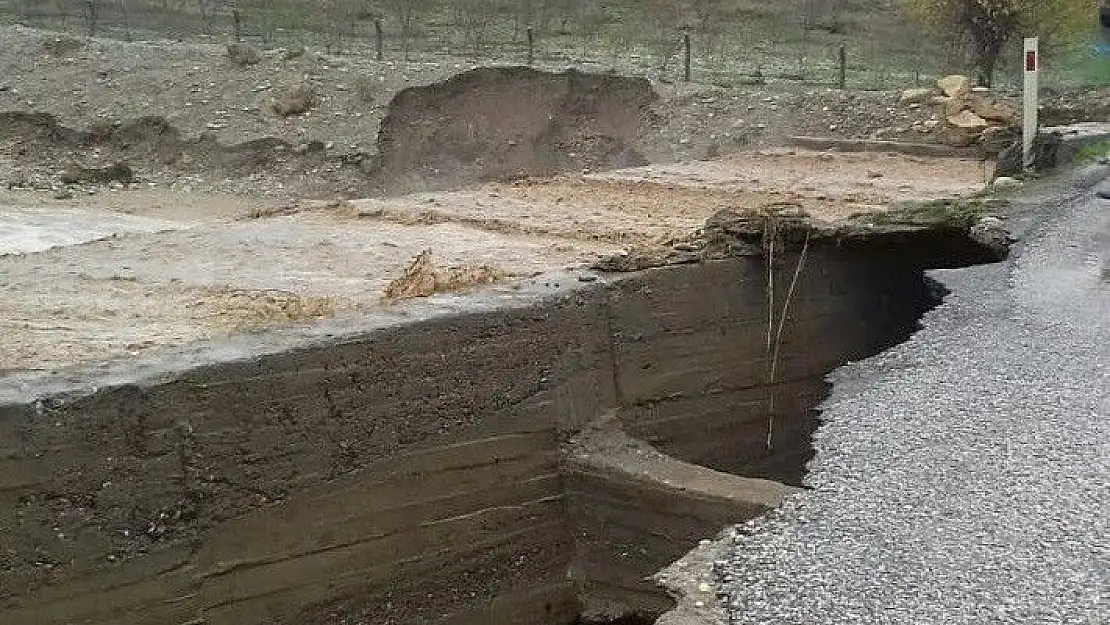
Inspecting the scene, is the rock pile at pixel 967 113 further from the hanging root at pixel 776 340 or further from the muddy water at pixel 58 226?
the muddy water at pixel 58 226

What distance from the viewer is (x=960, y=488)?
622 cm

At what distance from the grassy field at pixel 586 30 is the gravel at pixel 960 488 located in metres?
15.6

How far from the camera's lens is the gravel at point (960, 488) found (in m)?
5.30

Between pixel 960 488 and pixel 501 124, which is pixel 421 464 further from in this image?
pixel 501 124

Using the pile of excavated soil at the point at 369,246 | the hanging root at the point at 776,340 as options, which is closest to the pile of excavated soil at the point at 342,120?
the pile of excavated soil at the point at 369,246

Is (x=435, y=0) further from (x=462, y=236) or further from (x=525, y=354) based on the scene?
(x=525, y=354)

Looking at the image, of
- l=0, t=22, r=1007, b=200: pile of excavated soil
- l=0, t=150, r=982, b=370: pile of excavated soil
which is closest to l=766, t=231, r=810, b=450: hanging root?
l=0, t=150, r=982, b=370: pile of excavated soil

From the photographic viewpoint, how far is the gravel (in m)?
5.30

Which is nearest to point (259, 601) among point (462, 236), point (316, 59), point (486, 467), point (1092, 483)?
point (486, 467)

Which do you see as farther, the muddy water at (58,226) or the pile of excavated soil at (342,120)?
the pile of excavated soil at (342,120)

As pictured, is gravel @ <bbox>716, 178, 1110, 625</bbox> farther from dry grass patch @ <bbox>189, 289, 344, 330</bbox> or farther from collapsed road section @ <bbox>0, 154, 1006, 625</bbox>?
dry grass patch @ <bbox>189, 289, 344, 330</bbox>

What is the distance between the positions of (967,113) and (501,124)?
7.67m

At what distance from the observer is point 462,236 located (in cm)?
1224

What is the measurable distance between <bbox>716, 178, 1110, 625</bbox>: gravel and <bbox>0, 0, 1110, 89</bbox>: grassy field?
15.6 metres
